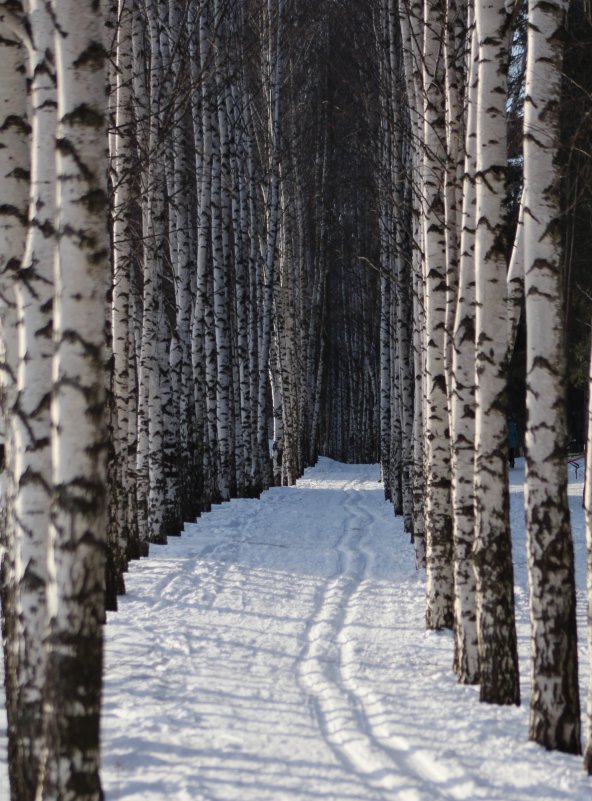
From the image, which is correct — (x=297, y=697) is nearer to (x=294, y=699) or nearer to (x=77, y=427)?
(x=294, y=699)

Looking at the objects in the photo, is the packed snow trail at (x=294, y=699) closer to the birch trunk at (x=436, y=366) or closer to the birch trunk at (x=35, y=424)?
the birch trunk at (x=436, y=366)

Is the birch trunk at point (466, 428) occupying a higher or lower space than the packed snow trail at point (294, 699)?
higher

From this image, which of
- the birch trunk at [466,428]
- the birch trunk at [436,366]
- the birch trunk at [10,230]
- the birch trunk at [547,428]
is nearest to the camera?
the birch trunk at [10,230]

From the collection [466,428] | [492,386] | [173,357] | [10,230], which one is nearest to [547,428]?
[492,386]

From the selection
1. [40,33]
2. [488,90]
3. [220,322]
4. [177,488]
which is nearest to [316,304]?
[220,322]

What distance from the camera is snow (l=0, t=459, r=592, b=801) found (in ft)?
14.5

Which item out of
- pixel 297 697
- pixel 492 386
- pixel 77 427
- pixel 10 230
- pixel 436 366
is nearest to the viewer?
pixel 77 427

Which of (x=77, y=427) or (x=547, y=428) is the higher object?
(x=77, y=427)

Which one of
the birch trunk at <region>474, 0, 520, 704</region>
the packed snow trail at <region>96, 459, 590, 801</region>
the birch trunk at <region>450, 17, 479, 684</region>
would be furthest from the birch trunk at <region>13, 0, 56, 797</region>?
the birch trunk at <region>450, 17, 479, 684</region>

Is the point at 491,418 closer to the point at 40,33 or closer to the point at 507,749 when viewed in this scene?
the point at 507,749

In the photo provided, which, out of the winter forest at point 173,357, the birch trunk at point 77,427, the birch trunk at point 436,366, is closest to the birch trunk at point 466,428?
the winter forest at point 173,357

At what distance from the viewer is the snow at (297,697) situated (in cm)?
443

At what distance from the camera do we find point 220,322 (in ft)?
58.4

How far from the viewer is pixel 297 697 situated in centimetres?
587
